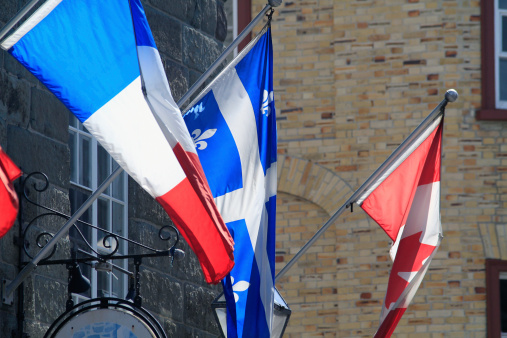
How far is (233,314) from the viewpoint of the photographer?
283 inches

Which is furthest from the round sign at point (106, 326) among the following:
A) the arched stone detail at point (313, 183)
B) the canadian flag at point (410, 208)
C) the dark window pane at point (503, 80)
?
the dark window pane at point (503, 80)

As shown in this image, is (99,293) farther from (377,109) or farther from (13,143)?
(377,109)

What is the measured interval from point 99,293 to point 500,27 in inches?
298

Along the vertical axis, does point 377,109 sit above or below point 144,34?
above

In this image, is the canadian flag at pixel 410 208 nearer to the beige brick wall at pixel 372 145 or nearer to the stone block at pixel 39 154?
the stone block at pixel 39 154

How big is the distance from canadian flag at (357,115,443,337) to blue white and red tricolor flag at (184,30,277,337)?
4.58ft

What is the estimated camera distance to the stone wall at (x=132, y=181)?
7.02 metres

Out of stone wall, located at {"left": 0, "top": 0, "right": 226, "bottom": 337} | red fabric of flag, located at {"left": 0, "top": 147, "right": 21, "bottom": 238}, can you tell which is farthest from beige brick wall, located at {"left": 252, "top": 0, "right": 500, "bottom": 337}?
red fabric of flag, located at {"left": 0, "top": 147, "right": 21, "bottom": 238}

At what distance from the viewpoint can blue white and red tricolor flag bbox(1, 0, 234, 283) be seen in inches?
236

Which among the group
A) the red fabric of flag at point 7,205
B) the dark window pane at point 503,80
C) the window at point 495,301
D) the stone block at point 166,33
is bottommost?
the red fabric of flag at point 7,205

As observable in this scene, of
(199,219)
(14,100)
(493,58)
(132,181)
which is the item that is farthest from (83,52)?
(493,58)

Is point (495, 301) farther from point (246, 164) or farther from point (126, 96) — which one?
point (126, 96)

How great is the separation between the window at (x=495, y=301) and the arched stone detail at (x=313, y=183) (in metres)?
1.77

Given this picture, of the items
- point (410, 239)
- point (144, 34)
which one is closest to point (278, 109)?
point (410, 239)
